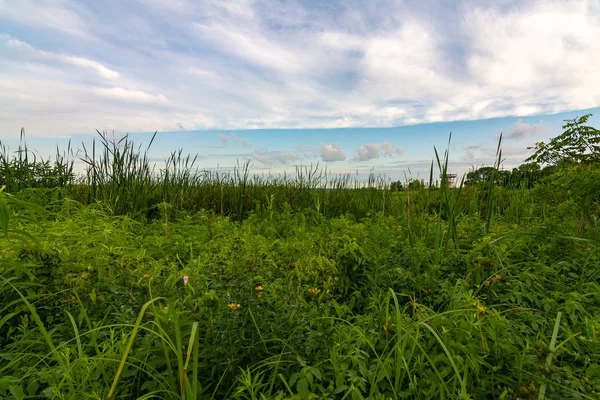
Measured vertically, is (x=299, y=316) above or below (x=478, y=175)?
below

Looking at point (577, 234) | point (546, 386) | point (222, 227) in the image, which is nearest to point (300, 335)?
point (546, 386)

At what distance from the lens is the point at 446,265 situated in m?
2.82

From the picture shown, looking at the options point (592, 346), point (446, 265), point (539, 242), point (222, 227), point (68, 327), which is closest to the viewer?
point (592, 346)

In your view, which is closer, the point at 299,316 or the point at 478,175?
the point at 299,316

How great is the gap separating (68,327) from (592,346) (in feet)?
8.32

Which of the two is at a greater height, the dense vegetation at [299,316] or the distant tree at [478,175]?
the distant tree at [478,175]

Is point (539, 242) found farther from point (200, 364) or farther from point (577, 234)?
point (200, 364)

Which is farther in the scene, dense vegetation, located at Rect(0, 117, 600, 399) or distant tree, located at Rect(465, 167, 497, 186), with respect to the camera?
distant tree, located at Rect(465, 167, 497, 186)

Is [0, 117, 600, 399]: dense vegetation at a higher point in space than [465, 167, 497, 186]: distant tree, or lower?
lower

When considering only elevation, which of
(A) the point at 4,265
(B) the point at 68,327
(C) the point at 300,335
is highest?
(A) the point at 4,265

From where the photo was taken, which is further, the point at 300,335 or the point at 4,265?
the point at 4,265

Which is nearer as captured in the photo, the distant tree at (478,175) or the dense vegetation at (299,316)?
the dense vegetation at (299,316)

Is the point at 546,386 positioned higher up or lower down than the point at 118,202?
lower down

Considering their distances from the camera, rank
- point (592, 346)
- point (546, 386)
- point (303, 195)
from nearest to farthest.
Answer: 1. point (546, 386)
2. point (592, 346)
3. point (303, 195)
